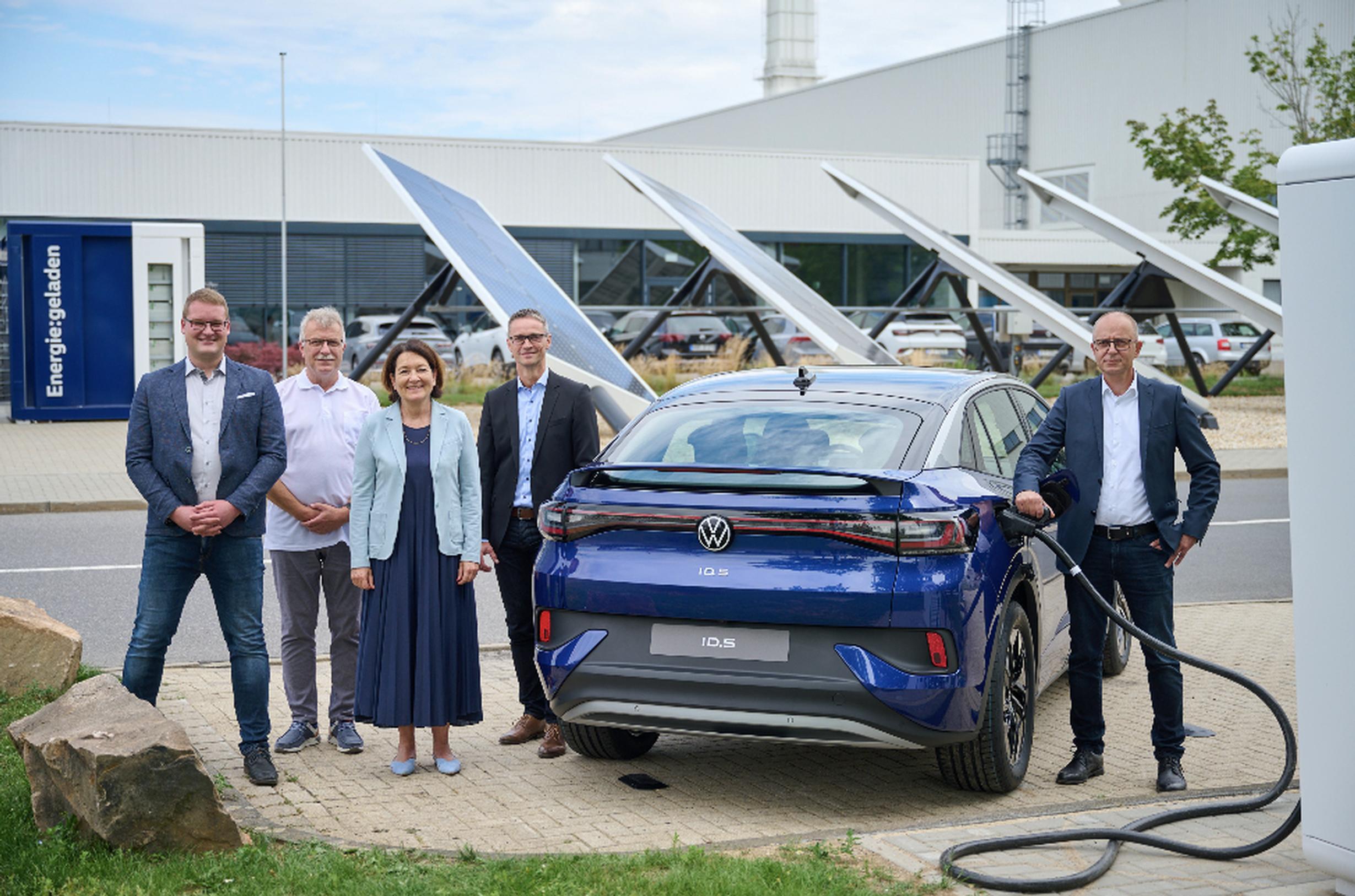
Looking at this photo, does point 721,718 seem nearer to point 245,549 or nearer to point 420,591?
point 420,591

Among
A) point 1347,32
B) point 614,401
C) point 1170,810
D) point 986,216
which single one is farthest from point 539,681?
point 986,216

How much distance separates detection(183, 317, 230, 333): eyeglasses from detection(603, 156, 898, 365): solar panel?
36.7 feet

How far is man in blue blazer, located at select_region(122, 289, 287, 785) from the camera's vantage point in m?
5.54

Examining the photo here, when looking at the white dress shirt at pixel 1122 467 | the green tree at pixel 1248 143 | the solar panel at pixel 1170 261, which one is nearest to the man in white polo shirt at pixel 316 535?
the white dress shirt at pixel 1122 467

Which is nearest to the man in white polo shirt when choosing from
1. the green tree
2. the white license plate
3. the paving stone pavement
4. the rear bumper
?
the paving stone pavement

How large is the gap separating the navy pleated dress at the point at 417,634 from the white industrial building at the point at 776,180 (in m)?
33.7

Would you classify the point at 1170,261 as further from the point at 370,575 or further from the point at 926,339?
the point at 370,575

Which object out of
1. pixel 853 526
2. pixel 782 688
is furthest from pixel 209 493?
pixel 853 526

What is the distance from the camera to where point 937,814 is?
207 inches

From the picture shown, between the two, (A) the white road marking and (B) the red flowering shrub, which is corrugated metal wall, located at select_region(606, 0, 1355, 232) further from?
(A) the white road marking

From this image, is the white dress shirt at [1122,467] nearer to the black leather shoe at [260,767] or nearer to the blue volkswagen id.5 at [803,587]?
the blue volkswagen id.5 at [803,587]

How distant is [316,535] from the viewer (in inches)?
246

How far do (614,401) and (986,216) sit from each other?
159 ft

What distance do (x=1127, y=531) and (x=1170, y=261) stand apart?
1963 centimetres
